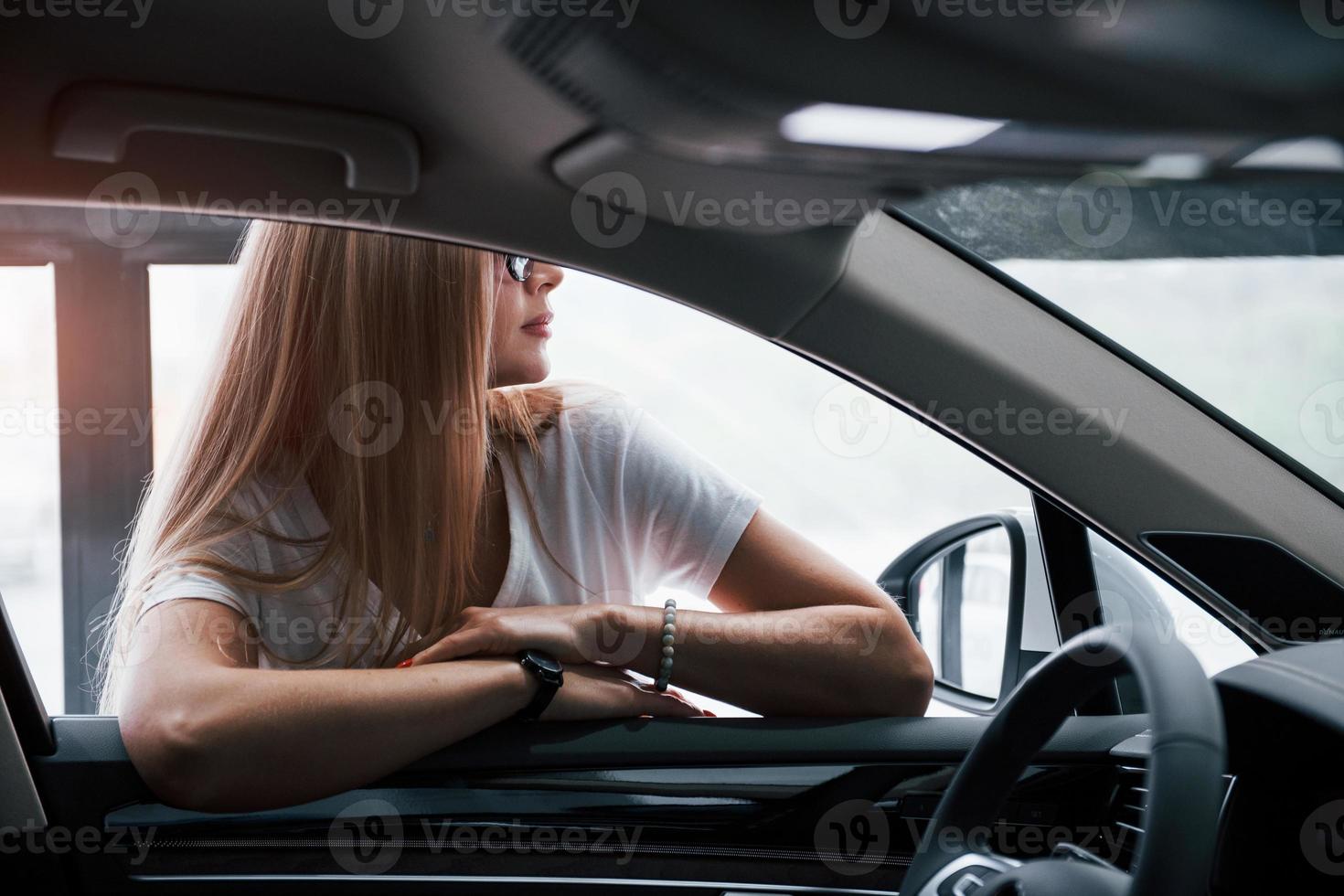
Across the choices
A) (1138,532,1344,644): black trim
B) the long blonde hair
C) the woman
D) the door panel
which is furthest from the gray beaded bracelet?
(1138,532,1344,644): black trim

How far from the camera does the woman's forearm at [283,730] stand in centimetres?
125

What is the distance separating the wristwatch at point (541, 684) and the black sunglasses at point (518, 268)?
623mm

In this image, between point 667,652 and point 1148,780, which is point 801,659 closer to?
point 667,652

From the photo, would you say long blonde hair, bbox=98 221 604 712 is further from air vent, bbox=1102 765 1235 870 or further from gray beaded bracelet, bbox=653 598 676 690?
air vent, bbox=1102 765 1235 870

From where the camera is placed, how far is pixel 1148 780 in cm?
79

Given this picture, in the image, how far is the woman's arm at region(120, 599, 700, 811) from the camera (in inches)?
49.4

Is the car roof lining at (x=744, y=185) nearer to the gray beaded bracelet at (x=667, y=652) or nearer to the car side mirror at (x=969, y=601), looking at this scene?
the car side mirror at (x=969, y=601)

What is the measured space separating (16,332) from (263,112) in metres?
2.20

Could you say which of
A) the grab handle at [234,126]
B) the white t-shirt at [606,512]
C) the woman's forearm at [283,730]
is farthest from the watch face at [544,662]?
the grab handle at [234,126]

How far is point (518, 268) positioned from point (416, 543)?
48 centimetres

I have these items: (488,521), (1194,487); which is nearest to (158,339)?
(488,521)

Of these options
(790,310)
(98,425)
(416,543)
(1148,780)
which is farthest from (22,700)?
(98,425)

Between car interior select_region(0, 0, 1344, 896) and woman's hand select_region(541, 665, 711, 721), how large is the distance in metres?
0.03

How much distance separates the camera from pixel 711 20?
1075mm
